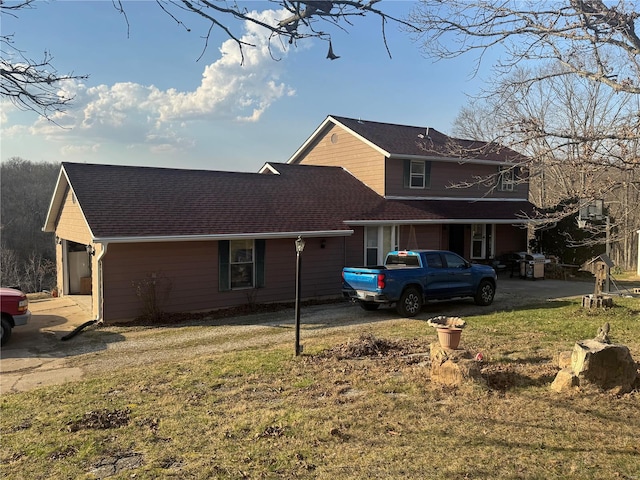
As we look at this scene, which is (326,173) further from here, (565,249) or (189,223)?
(565,249)

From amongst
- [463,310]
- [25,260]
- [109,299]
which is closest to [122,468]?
[109,299]

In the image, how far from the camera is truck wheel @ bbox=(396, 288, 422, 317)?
13211mm

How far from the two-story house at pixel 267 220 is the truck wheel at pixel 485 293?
331 cm

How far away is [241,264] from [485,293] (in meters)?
7.69

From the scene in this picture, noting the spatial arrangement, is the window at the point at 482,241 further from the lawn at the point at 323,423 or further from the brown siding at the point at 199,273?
the lawn at the point at 323,423

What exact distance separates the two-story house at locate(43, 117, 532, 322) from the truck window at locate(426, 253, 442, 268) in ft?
6.87

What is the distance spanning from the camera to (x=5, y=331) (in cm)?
1102

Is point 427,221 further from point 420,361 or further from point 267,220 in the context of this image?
point 420,361

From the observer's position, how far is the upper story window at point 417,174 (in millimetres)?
21766

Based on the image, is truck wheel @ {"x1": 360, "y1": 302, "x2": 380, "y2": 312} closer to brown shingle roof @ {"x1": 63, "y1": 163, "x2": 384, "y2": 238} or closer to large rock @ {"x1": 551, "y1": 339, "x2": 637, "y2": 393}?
brown shingle roof @ {"x1": 63, "y1": 163, "x2": 384, "y2": 238}

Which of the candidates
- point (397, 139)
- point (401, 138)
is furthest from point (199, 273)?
point (401, 138)

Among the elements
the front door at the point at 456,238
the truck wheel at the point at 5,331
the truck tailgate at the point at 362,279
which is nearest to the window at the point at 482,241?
the front door at the point at 456,238

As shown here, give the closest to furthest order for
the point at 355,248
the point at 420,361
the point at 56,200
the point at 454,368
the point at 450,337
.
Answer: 1. the point at 454,368
2. the point at 450,337
3. the point at 420,361
4. the point at 56,200
5. the point at 355,248

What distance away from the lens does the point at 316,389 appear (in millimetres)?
6992
